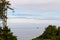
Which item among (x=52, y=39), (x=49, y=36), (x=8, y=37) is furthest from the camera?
(x=49, y=36)

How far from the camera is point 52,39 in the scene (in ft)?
159

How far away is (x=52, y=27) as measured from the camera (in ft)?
180

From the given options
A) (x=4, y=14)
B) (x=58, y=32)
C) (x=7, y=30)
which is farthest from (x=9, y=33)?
(x=58, y=32)

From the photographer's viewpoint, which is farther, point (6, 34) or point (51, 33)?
point (51, 33)

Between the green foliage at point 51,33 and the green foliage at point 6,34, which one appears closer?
the green foliage at point 6,34

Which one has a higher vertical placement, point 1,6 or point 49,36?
point 1,6

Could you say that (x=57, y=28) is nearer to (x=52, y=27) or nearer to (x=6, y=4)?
(x=52, y=27)

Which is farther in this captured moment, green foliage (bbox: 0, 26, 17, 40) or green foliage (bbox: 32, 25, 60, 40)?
green foliage (bbox: 32, 25, 60, 40)

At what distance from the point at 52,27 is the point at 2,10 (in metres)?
8.93

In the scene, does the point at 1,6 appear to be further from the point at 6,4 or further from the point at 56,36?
the point at 56,36

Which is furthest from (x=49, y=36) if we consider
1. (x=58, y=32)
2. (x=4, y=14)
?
(x=4, y=14)

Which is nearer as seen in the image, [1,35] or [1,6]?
[1,35]

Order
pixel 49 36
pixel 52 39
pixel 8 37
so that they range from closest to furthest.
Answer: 1. pixel 8 37
2. pixel 52 39
3. pixel 49 36

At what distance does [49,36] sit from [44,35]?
238 centimetres
